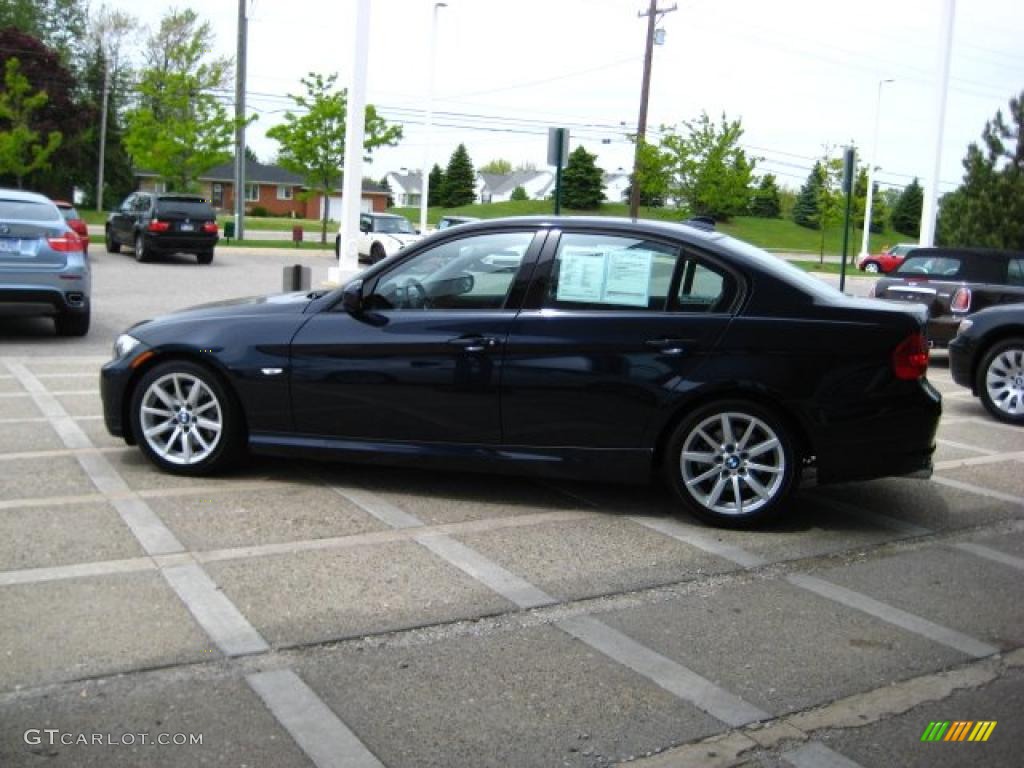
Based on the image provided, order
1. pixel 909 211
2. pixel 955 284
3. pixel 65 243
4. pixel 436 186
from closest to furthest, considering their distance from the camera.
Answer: pixel 65 243, pixel 955 284, pixel 909 211, pixel 436 186

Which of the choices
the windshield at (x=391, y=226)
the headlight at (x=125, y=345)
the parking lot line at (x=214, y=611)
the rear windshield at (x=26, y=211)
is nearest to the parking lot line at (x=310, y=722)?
the parking lot line at (x=214, y=611)

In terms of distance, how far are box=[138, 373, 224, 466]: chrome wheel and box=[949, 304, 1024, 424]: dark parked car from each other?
7209 mm

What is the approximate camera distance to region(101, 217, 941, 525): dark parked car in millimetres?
6008

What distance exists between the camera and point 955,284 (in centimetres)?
1341

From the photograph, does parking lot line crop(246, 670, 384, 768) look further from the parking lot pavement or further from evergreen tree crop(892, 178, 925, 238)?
evergreen tree crop(892, 178, 925, 238)

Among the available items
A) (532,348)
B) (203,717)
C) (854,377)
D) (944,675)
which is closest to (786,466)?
(854,377)

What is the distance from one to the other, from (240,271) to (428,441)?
68.5ft

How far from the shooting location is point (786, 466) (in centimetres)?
600

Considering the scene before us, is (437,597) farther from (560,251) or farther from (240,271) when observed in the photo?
(240,271)

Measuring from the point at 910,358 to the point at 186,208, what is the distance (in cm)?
2449

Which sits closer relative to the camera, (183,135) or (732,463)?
(732,463)

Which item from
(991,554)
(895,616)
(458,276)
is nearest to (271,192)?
(458,276)

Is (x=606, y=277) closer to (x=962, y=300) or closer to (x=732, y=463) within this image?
(x=732, y=463)

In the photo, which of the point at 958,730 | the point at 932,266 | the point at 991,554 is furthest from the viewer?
the point at 932,266
